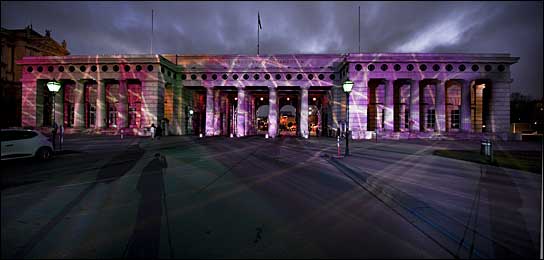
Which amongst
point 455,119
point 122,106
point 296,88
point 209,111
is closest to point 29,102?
point 122,106

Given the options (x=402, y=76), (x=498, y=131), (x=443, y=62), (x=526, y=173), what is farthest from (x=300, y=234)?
(x=498, y=131)

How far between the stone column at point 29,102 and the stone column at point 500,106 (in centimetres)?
6538

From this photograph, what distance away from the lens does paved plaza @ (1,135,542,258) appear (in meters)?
3.51

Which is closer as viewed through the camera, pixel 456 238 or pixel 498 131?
pixel 456 238

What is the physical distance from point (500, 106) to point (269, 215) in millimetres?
43488

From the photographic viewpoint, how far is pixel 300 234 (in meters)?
3.98

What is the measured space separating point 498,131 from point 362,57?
69.5 ft

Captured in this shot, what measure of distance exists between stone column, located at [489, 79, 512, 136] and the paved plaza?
3422 cm

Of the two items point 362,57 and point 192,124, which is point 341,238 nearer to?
point 362,57

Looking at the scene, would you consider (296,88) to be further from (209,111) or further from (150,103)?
(150,103)

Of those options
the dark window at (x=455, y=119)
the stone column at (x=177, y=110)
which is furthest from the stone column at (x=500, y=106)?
the stone column at (x=177, y=110)

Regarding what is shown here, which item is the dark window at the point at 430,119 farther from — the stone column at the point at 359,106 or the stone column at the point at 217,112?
the stone column at the point at 217,112

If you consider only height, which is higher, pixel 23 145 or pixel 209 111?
pixel 209 111

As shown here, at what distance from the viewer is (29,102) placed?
3800 centimetres
